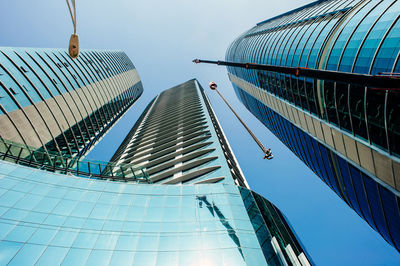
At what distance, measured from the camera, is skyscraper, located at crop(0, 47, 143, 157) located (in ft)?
110

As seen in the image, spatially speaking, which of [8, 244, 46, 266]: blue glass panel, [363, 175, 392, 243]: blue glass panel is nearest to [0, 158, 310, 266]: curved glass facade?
[8, 244, 46, 266]: blue glass panel

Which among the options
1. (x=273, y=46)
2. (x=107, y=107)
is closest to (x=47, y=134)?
(x=107, y=107)

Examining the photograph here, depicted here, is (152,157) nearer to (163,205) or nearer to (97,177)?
(97,177)

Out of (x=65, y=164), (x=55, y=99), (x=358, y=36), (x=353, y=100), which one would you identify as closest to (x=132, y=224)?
(x=65, y=164)

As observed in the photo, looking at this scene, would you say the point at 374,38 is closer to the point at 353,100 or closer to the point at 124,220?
the point at 353,100

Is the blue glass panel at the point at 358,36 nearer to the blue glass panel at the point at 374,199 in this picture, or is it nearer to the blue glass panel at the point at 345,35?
the blue glass panel at the point at 345,35

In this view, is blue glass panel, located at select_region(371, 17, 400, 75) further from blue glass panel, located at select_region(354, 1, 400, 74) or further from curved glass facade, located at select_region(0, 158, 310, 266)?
curved glass facade, located at select_region(0, 158, 310, 266)

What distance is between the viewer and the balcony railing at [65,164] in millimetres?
22641

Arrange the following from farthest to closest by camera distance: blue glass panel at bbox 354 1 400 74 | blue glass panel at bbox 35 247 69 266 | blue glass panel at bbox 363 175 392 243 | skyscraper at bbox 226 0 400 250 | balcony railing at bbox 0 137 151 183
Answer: blue glass panel at bbox 363 175 392 243 → blue glass panel at bbox 354 1 400 74 → skyscraper at bbox 226 0 400 250 → balcony railing at bbox 0 137 151 183 → blue glass panel at bbox 35 247 69 266

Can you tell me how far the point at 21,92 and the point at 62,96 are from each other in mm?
9134

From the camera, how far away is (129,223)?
1916 cm

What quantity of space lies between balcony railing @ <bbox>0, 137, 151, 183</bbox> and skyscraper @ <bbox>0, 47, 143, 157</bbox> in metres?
9.53

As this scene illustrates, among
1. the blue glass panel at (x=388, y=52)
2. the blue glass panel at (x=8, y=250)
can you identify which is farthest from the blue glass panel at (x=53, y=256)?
the blue glass panel at (x=388, y=52)

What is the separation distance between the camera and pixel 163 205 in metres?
21.4
